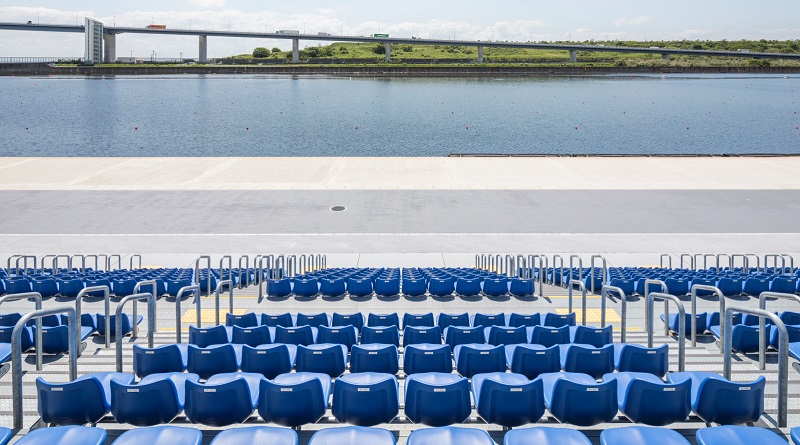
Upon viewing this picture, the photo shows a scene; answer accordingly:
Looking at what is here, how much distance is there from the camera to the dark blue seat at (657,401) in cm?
610

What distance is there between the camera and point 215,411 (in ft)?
20.3

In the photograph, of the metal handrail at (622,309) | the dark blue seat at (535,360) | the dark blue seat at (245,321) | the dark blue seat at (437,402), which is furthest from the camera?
the dark blue seat at (245,321)

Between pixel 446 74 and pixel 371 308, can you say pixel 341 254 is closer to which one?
pixel 371 308

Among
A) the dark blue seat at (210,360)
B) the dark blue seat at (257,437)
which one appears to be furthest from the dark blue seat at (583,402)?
the dark blue seat at (210,360)

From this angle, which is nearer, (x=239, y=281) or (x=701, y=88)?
(x=239, y=281)

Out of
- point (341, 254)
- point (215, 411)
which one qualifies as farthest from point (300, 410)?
point (341, 254)

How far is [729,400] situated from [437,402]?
87.1 inches

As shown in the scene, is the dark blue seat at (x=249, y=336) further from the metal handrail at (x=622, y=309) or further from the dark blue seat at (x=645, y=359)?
the metal handrail at (x=622, y=309)

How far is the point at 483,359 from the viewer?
7574 millimetres

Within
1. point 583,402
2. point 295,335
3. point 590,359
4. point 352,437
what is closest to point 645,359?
point 590,359

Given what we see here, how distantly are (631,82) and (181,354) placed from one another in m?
188

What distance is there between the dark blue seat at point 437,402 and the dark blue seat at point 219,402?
1.28 metres

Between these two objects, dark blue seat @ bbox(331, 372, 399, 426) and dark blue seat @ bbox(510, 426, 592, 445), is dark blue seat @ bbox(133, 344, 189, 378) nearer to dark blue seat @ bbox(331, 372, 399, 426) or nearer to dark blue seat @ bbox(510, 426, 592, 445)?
dark blue seat @ bbox(331, 372, 399, 426)

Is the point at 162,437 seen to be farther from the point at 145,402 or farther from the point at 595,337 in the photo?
the point at 595,337
